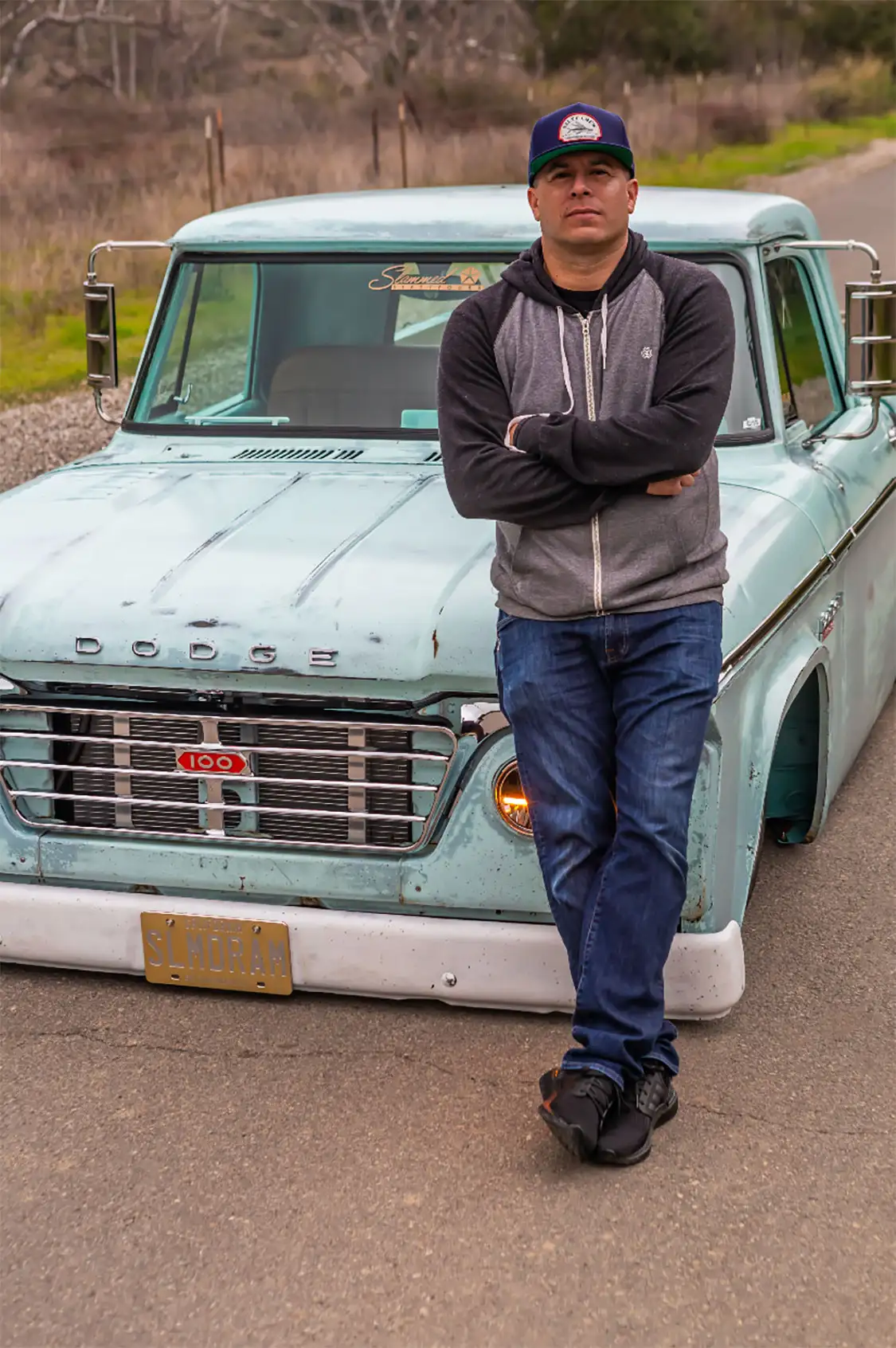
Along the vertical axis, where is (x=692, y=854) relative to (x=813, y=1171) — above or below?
above

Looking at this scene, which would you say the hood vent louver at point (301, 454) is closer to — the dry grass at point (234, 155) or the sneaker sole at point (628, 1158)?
the sneaker sole at point (628, 1158)

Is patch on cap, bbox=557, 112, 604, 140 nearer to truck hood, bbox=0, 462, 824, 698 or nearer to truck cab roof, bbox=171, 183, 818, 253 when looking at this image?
truck hood, bbox=0, 462, 824, 698

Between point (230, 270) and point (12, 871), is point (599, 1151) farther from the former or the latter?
point (230, 270)

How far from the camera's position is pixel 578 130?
11.5ft

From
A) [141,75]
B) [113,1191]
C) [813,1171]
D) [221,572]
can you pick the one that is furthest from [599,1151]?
[141,75]

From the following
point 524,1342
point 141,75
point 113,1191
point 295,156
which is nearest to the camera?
point 524,1342

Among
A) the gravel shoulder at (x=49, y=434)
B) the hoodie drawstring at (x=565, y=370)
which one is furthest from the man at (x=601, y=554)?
the gravel shoulder at (x=49, y=434)

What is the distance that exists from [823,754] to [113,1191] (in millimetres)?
2332

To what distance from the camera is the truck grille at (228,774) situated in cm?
395

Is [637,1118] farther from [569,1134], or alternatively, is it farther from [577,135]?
[577,135]

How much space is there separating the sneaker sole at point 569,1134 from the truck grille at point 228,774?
2.37 feet

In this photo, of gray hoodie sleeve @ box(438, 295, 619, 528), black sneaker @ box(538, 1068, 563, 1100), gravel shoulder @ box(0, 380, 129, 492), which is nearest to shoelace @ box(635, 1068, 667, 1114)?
black sneaker @ box(538, 1068, 563, 1100)

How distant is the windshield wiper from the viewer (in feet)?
17.7

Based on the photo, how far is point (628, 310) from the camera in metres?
3.54
